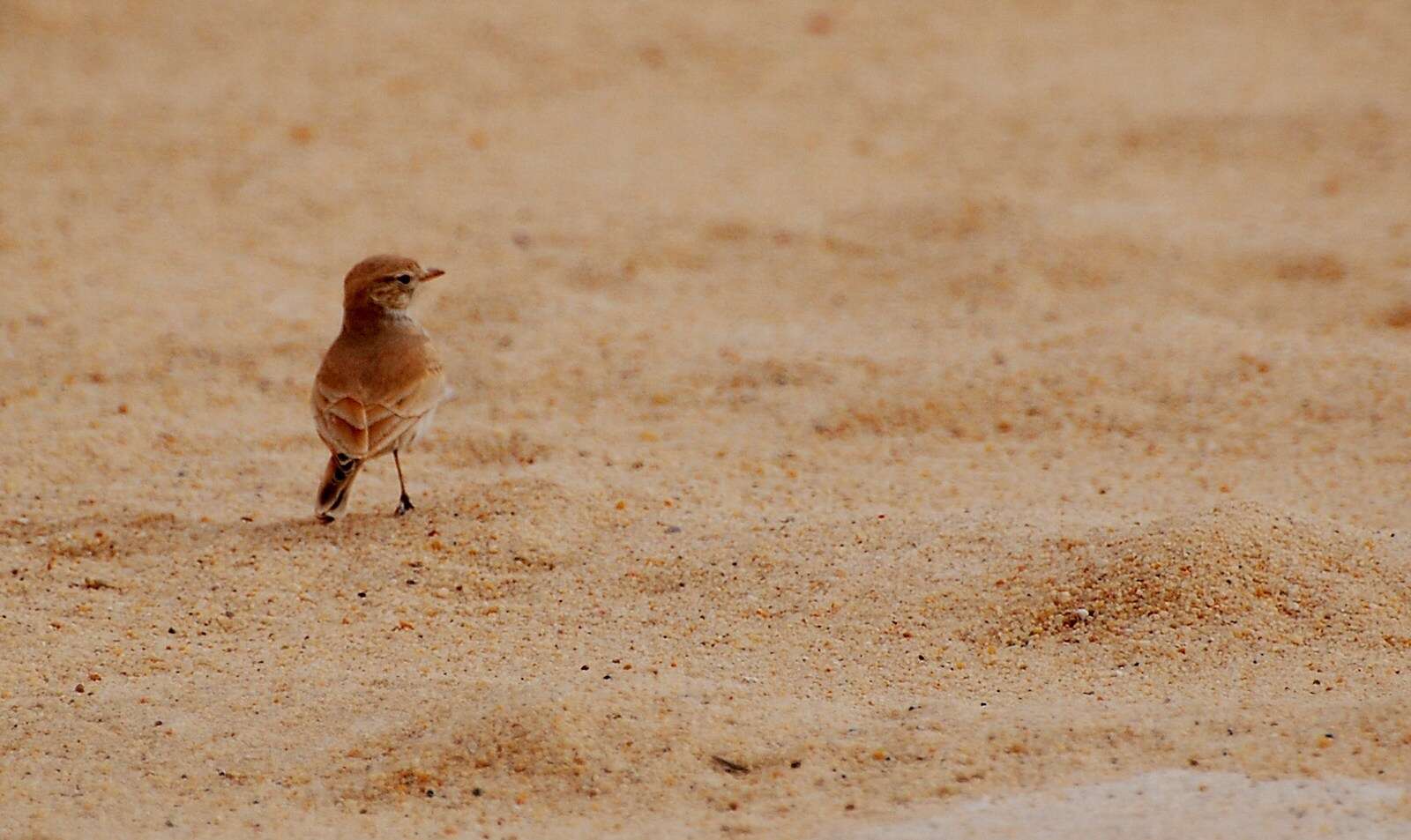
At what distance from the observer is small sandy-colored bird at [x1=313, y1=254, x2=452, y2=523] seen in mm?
5207

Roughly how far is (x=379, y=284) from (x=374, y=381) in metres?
0.42

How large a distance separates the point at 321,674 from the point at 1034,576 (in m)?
1.91

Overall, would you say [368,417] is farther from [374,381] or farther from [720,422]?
[720,422]

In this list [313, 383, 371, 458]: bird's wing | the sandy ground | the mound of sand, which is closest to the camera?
the sandy ground

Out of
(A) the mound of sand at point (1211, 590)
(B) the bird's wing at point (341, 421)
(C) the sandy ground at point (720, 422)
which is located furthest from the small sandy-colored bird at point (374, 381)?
(A) the mound of sand at point (1211, 590)

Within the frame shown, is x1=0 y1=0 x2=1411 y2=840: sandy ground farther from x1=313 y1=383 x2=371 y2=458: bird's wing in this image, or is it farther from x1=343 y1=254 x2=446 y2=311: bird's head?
x1=343 y1=254 x2=446 y2=311: bird's head

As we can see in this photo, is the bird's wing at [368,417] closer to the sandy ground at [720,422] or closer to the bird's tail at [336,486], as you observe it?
the bird's tail at [336,486]

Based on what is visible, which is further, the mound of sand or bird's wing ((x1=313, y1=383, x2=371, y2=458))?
bird's wing ((x1=313, y1=383, x2=371, y2=458))

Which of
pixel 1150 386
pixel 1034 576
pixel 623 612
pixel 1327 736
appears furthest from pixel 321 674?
pixel 1150 386

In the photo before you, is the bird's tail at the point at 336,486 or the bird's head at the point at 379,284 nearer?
the bird's tail at the point at 336,486

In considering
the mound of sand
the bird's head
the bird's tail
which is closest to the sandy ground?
the mound of sand

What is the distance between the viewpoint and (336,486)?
520 centimetres

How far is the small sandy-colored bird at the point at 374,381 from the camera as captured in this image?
17.1ft

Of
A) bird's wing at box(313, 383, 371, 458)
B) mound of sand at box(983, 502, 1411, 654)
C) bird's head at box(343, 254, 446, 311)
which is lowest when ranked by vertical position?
mound of sand at box(983, 502, 1411, 654)
